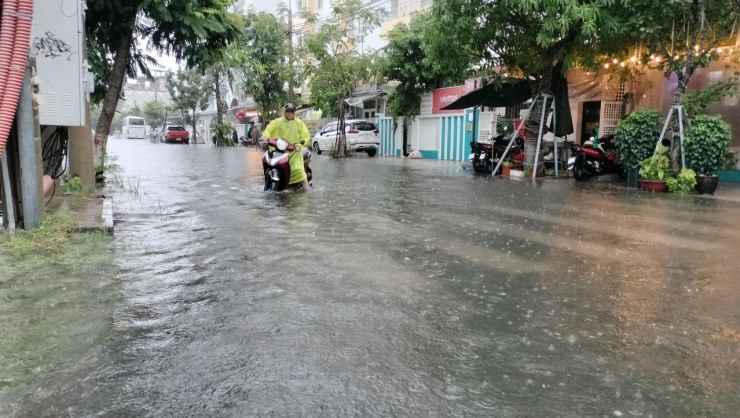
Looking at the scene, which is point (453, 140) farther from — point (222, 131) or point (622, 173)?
point (222, 131)

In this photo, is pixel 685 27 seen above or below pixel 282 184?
above

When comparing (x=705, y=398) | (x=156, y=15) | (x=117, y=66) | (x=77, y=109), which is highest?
(x=156, y=15)

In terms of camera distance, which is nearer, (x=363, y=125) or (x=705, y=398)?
(x=705, y=398)

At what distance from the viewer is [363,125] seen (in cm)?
3019

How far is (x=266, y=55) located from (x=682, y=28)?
1189 inches

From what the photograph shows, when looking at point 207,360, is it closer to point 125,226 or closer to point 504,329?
point 504,329

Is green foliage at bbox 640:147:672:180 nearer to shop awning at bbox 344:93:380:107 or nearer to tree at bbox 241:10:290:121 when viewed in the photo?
shop awning at bbox 344:93:380:107

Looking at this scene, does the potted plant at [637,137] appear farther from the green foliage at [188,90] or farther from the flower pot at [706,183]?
the green foliage at [188,90]

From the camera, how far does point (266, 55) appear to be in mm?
38531

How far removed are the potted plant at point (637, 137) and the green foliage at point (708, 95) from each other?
61 centimetres

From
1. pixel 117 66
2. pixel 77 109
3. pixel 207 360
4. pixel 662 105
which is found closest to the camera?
pixel 207 360

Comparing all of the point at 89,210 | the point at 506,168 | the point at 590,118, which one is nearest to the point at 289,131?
the point at 89,210

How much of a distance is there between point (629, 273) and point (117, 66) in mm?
9216

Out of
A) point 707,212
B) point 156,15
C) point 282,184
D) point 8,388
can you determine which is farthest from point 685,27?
point 8,388
